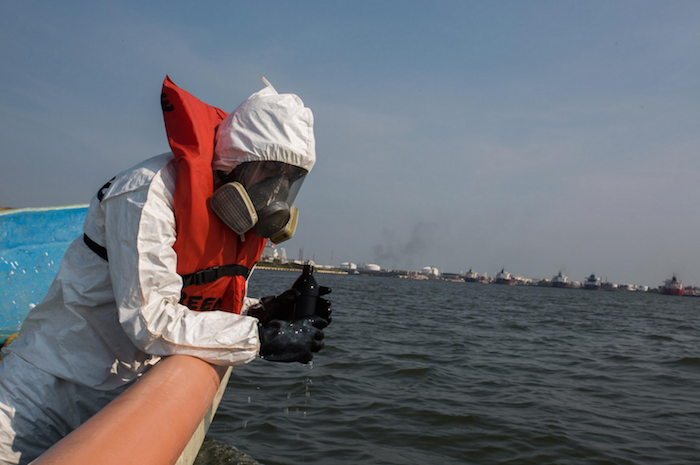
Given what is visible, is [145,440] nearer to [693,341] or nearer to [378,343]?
[378,343]

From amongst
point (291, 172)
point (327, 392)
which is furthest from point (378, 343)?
point (291, 172)

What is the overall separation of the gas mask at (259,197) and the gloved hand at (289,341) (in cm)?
46

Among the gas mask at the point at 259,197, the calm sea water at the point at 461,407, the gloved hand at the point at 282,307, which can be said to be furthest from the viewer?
the calm sea water at the point at 461,407

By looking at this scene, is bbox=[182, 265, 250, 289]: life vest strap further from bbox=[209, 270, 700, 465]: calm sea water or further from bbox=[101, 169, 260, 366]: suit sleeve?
bbox=[209, 270, 700, 465]: calm sea water

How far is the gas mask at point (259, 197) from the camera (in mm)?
1750

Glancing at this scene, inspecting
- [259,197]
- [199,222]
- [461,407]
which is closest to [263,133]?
[259,197]

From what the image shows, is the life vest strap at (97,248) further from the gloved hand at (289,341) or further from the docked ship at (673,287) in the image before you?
the docked ship at (673,287)

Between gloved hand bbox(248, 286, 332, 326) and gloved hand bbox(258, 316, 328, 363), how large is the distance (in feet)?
1.04

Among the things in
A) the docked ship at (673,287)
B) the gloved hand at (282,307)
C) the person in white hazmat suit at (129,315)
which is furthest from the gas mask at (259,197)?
the docked ship at (673,287)

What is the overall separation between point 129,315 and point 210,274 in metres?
0.50

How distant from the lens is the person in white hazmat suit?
1363 mm

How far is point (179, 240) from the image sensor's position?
1614mm

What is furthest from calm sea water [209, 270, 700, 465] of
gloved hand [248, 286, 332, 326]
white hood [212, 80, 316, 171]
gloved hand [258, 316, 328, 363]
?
white hood [212, 80, 316, 171]

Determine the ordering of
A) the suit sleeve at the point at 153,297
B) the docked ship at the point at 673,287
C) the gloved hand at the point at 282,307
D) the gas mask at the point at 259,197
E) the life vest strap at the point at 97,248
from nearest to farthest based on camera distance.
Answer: the suit sleeve at the point at 153,297 → the life vest strap at the point at 97,248 → the gas mask at the point at 259,197 → the gloved hand at the point at 282,307 → the docked ship at the point at 673,287
